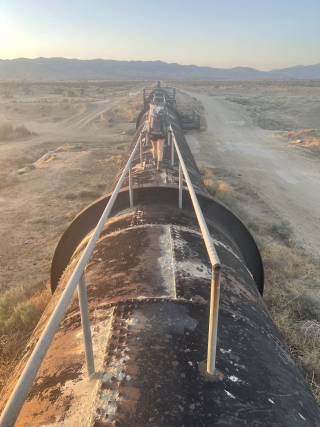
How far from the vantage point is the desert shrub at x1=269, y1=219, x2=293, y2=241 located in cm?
973

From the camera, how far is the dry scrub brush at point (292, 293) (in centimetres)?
508

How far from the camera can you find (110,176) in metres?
14.5

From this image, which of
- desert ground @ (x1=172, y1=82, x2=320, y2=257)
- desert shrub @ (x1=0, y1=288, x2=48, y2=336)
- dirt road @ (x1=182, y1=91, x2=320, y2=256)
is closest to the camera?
desert shrub @ (x1=0, y1=288, x2=48, y2=336)

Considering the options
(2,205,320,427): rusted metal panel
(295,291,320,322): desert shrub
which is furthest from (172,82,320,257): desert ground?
(2,205,320,427): rusted metal panel

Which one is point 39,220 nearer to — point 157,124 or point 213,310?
point 157,124

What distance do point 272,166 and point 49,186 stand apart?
1057 centimetres

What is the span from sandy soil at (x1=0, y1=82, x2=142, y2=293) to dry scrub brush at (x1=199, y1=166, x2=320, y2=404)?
4.69 m

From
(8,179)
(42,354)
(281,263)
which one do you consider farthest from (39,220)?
(42,354)

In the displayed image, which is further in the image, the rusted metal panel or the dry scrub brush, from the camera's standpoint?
the dry scrub brush

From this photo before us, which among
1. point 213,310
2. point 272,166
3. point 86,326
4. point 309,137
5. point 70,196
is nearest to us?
point 213,310

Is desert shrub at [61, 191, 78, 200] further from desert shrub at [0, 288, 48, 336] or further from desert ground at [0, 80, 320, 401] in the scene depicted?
desert shrub at [0, 288, 48, 336]

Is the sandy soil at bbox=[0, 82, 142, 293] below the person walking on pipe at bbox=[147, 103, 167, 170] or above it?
below

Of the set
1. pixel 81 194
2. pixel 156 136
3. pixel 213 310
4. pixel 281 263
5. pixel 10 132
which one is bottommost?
pixel 281 263

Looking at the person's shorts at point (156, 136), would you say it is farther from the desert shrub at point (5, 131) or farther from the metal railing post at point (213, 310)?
the desert shrub at point (5, 131)
